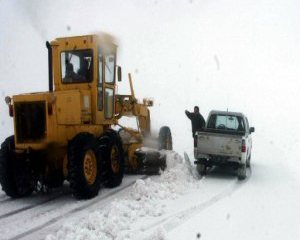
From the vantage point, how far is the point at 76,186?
9.68 meters

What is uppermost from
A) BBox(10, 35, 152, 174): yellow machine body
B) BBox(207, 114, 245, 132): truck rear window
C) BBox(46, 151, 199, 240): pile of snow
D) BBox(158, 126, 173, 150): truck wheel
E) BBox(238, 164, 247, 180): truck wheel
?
BBox(10, 35, 152, 174): yellow machine body

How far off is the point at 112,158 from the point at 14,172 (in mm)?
2441

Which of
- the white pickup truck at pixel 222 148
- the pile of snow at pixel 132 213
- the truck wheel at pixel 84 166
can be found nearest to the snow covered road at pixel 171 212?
the pile of snow at pixel 132 213

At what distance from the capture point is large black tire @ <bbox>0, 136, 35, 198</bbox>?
1012 centimetres

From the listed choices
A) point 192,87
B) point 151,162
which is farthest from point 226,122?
point 192,87

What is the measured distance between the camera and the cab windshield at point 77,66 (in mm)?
11039

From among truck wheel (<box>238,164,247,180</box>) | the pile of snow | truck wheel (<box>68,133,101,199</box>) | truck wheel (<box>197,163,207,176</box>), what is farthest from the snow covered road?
truck wheel (<box>197,163,207,176</box>)

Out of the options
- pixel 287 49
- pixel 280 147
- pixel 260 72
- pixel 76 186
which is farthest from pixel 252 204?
pixel 287 49

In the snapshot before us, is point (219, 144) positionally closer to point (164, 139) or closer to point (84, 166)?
point (164, 139)

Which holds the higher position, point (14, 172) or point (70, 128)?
point (70, 128)

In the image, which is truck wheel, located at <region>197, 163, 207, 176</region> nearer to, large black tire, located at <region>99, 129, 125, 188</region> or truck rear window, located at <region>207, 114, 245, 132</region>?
truck rear window, located at <region>207, 114, 245, 132</region>

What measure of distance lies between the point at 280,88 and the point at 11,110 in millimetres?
50262

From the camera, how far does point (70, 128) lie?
10.5m

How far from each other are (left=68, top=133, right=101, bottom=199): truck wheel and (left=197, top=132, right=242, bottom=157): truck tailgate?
3829 millimetres
